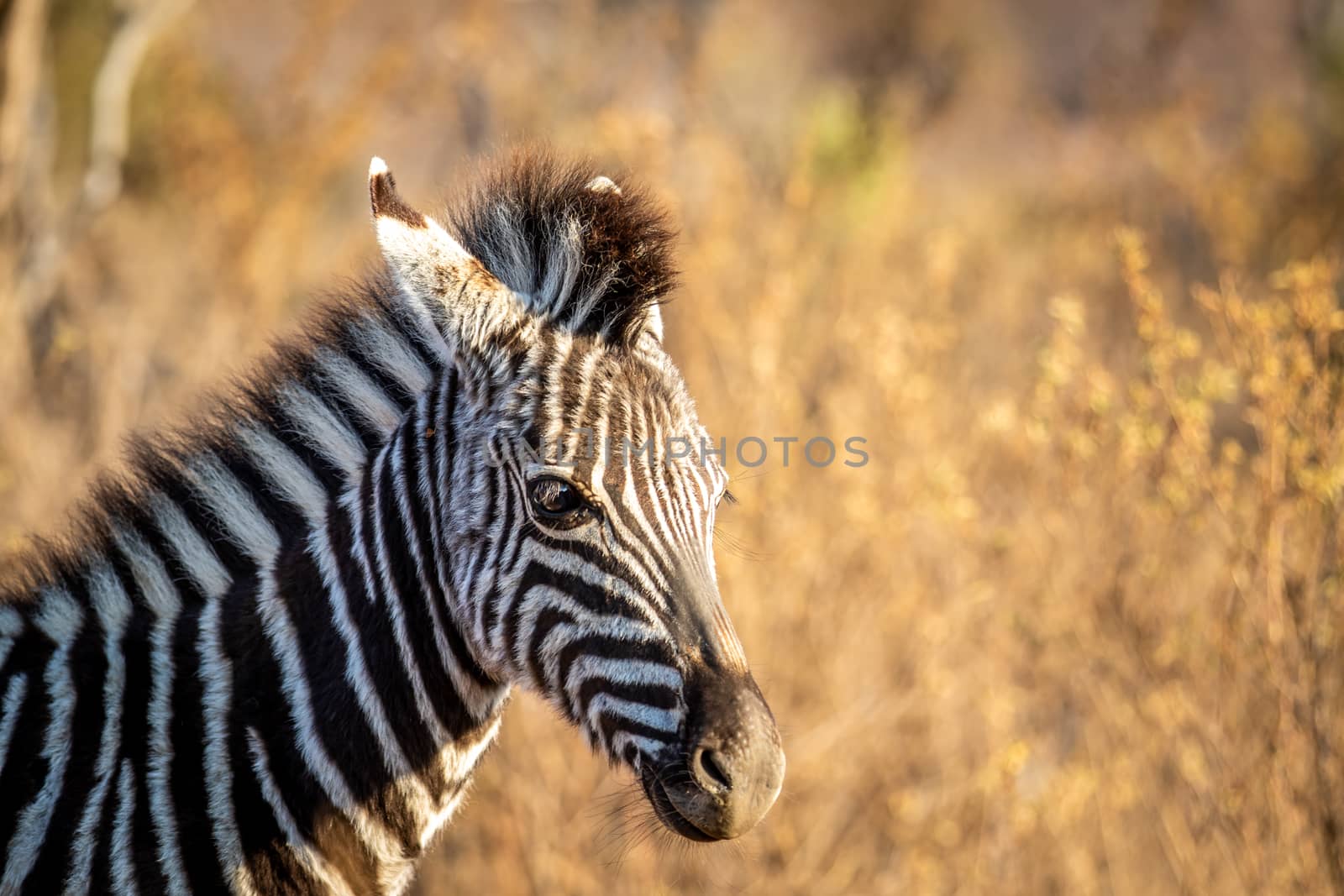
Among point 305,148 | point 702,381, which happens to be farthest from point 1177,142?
point 305,148

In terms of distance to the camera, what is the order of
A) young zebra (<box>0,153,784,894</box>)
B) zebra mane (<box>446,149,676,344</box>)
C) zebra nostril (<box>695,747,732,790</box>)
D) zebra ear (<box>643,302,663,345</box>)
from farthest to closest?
1. zebra ear (<box>643,302,663,345</box>)
2. zebra mane (<box>446,149,676,344</box>)
3. young zebra (<box>0,153,784,894</box>)
4. zebra nostril (<box>695,747,732,790</box>)

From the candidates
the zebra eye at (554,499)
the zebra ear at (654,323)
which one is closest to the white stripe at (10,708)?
the zebra eye at (554,499)

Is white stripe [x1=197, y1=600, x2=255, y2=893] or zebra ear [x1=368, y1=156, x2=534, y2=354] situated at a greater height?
zebra ear [x1=368, y1=156, x2=534, y2=354]

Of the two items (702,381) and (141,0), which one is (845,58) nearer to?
(141,0)

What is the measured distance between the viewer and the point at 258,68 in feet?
67.6

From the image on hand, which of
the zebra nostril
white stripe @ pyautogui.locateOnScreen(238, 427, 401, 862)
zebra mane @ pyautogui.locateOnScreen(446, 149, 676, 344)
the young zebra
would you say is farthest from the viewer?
zebra mane @ pyautogui.locateOnScreen(446, 149, 676, 344)

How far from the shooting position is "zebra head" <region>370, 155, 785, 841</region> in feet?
7.28

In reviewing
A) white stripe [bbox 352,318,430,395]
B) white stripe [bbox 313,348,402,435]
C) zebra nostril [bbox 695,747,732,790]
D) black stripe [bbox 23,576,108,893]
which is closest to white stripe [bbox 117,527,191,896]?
black stripe [bbox 23,576,108,893]

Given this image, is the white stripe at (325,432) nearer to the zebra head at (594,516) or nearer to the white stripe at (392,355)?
the white stripe at (392,355)

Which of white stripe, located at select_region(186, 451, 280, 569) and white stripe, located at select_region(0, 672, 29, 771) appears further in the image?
white stripe, located at select_region(186, 451, 280, 569)

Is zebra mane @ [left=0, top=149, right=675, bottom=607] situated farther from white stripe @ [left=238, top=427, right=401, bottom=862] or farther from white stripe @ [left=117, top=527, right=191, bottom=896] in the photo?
white stripe @ [left=238, top=427, right=401, bottom=862]

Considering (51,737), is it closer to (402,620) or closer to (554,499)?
(402,620)

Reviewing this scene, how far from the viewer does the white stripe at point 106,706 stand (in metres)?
2.24

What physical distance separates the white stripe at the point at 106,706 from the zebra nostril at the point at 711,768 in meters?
1.30
